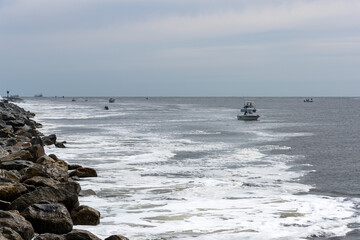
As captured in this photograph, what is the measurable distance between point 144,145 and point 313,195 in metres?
Result: 19.1

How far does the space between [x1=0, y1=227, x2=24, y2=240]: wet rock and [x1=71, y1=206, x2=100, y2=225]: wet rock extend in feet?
9.33

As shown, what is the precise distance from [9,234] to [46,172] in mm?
7184

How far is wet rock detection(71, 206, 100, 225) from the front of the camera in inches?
529

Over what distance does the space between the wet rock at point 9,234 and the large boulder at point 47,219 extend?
128 cm

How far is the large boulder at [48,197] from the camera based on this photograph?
13.1 meters

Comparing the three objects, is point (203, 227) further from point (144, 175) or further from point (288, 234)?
point (144, 175)

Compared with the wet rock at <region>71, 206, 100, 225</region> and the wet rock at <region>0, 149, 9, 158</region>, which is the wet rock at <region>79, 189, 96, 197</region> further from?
the wet rock at <region>0, 149, 9, 158</region>

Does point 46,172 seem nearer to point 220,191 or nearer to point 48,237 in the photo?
point 220,191

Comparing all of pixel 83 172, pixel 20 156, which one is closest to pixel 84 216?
pixel 83 172

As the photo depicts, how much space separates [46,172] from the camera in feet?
57.5

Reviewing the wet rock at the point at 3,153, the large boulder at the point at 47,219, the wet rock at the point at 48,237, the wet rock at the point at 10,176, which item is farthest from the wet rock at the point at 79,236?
the wet rock at the point at 3,153

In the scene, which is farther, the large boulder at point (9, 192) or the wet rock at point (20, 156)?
the wet rock at point (20, 156)

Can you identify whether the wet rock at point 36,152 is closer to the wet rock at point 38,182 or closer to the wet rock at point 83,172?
the wet rock at point 83,172

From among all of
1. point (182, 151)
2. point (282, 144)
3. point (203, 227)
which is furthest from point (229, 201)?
point (282, 144)
